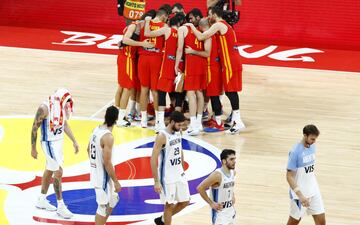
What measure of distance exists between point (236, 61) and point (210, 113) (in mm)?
1403

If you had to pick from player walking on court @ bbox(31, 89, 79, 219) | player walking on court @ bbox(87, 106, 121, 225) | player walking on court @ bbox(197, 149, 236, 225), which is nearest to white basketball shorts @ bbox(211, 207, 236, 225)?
player walking on court @ bbox(197, 149, 236, 225)

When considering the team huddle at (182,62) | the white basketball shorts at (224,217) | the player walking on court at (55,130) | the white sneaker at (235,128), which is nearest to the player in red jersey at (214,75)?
the team huddle at (182,62)

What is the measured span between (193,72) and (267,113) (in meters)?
1.97

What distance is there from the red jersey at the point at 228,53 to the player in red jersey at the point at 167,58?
68 cm

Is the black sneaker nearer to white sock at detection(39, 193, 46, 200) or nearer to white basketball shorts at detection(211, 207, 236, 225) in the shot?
white basketball shorts at detection(211, 207, 236, 225)

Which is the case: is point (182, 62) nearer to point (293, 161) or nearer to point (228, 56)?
point (228, 56)

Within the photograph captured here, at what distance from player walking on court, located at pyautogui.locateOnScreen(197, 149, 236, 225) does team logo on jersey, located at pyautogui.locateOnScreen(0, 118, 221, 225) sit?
1591mm

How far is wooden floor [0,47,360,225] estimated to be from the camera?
36.2 ft

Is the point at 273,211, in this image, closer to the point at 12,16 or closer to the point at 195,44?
the point at 195,44

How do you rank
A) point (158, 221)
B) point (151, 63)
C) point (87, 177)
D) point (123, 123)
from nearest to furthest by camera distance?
point (158, 221) < point (87, 177) < point (151, 63) < point (123, 123)

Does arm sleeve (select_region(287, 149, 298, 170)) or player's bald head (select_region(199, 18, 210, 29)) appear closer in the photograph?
arm sleeve (select_region(287, 149, 298, 170))

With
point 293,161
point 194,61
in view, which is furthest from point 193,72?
point 293,161

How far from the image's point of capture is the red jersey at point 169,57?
43.4 ft

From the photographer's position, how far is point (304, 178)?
9258 millimetres
